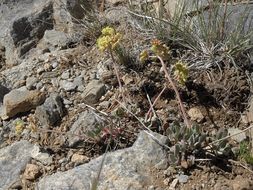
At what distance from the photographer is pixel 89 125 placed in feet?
10.0

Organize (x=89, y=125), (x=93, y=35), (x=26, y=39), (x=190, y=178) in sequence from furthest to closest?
(x=26, y=39) → (x=93, y=35) → (x=89, y=125) → (x=190, y=178)

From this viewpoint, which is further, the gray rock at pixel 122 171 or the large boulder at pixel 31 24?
the large boulder at pixel 31 24

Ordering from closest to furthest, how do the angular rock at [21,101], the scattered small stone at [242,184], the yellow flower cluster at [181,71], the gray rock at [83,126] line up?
the scattered small stone at [242,184]
the yellow flower cluster at [181,71]
the gray rock at [83,126]
the angular rock at [21,101]

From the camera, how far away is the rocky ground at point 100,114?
9.02 ft

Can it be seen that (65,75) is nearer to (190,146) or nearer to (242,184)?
(190,146)

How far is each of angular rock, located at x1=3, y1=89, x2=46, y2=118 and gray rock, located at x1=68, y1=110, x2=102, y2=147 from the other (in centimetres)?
37

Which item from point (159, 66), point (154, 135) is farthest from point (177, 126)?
point (159, 66)

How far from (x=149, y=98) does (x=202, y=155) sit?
0.57 m

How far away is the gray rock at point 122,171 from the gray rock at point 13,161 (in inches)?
8.1

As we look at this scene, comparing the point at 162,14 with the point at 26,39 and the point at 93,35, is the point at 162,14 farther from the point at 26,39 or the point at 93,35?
the point at 26,39

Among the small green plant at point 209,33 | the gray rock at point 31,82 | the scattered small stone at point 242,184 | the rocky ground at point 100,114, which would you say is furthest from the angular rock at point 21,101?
the scattered small stone at point 242,184

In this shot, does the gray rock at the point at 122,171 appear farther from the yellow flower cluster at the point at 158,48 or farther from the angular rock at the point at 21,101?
the angular rock at the point at 21,101

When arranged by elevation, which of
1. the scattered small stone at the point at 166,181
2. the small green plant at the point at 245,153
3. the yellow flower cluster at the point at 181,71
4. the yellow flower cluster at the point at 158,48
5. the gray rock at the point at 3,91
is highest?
the yellow flower cluster at the point at 158,48

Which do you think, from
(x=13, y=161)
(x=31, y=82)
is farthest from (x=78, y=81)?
(x=13, y=161)
